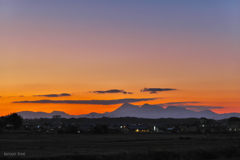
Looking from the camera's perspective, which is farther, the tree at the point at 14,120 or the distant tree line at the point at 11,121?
the tree at the point at 14,120

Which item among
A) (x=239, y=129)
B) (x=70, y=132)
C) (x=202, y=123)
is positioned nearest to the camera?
(x=70, y=132)

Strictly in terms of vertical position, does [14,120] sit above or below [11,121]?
above

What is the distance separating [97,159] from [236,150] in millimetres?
15883

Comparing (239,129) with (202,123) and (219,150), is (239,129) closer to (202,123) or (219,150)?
(202,123)

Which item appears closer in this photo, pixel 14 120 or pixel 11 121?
pixel 11 121

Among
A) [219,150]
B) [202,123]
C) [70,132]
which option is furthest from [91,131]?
[219,150]

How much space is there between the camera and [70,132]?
136250 mm

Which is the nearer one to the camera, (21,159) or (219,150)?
(21,159)

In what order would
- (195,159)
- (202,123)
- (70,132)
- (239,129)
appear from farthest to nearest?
(202,123), (239,129), (70,132), (195,159)

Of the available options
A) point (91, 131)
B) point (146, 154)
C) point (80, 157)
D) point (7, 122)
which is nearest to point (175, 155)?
point (146, 154)

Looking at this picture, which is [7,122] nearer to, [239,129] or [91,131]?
[91,131]

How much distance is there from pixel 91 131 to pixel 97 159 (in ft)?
333

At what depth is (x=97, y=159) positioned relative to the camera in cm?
3691

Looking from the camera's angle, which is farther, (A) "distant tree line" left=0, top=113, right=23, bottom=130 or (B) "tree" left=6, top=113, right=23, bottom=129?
(B) "tree" left=6, top=113, right=23, bottom=129
